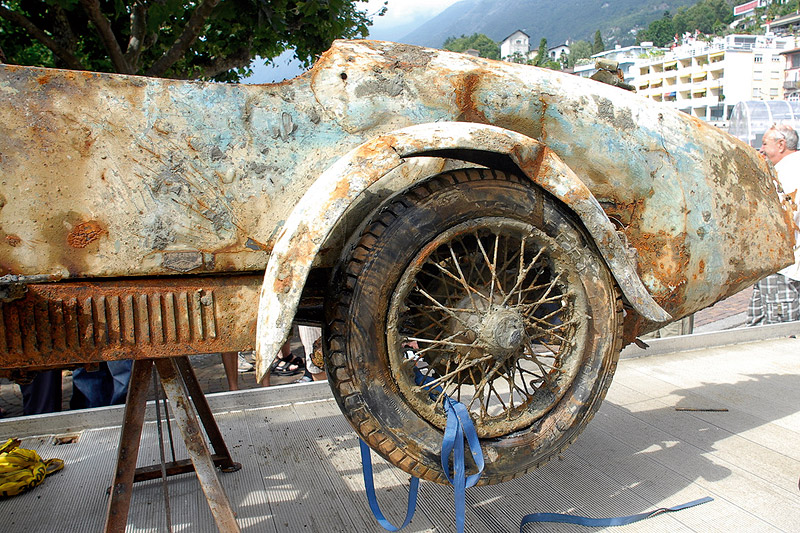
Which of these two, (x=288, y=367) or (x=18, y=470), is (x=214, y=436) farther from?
(x=288, y=367)

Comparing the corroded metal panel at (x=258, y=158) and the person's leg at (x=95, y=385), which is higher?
the corroded metal panel at (x=258, y=158)

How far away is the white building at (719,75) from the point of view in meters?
57.7

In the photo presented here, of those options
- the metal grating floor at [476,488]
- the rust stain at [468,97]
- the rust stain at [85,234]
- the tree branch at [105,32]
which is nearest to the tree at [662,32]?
the tree branch at [105,32]

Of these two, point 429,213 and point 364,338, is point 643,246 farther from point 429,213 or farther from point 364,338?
point 364,338

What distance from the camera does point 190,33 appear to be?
623 cm

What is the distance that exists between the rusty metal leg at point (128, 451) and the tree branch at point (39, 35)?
5.07m

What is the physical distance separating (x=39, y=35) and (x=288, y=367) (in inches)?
171

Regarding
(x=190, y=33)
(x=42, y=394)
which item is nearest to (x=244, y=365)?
(x=42, y=394)

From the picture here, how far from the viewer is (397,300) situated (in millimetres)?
2055

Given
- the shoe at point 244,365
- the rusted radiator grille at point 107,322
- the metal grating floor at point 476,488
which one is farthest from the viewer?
the shoe at point 244,365

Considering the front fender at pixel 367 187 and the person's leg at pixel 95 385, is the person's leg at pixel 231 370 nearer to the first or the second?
the person's leg at pixel 95 385

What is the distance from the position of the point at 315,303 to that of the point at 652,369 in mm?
3769

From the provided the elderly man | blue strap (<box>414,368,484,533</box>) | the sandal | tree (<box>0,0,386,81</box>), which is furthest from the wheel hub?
tree (<box>0,0,386,81</box>)

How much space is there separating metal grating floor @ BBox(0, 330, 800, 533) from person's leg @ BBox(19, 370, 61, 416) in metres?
0.71
